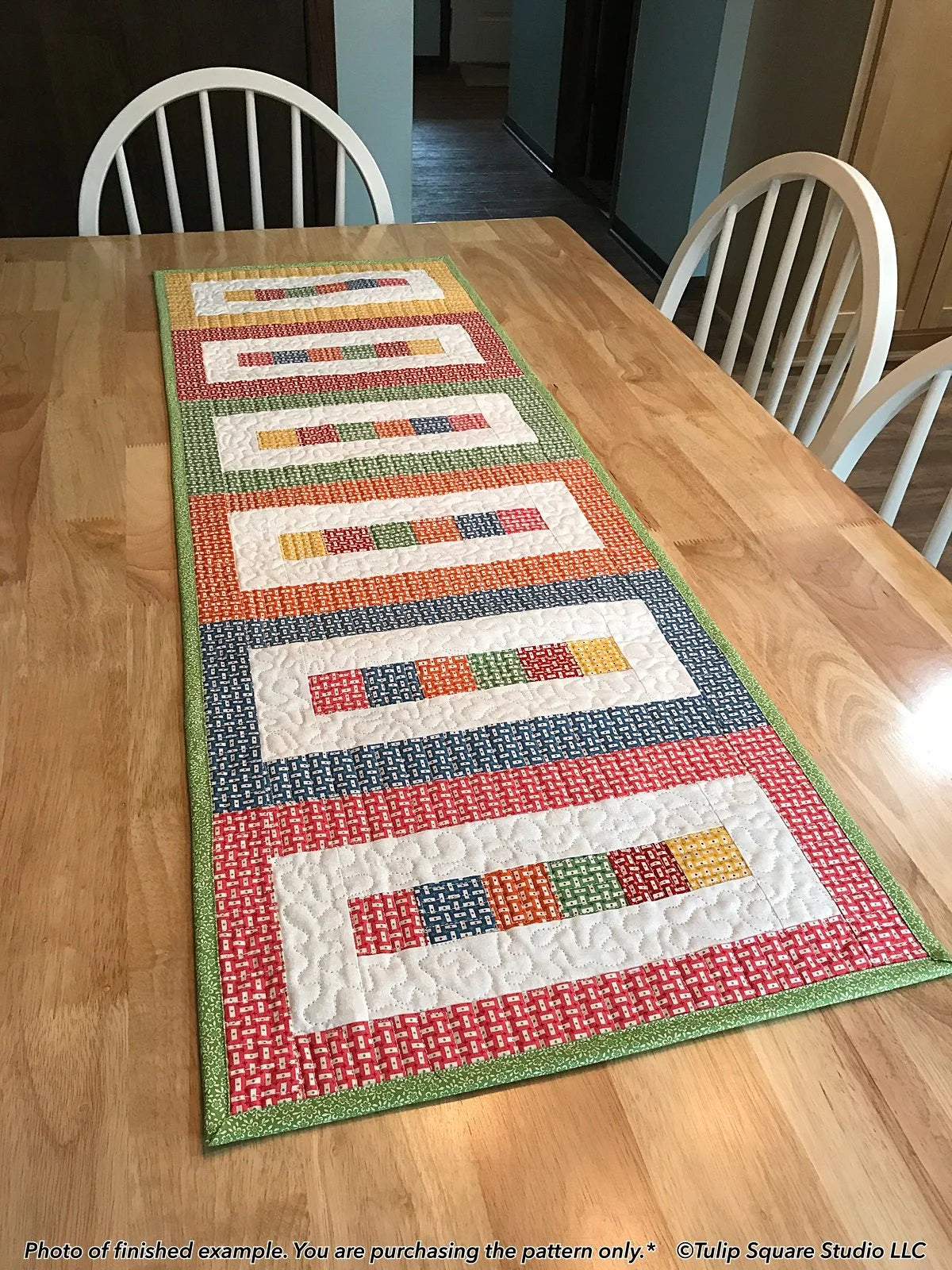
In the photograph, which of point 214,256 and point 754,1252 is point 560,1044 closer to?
point 754,1252

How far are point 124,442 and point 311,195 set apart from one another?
1.71 meters

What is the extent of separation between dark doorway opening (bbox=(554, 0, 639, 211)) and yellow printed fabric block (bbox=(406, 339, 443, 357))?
3003mm

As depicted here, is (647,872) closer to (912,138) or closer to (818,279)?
(818,279)

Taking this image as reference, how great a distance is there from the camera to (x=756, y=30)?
3082 millimetres

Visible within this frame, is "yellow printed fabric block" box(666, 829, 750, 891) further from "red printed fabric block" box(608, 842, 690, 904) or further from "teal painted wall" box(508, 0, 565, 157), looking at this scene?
"teal painted wall" box(508, 0, 565, 157)

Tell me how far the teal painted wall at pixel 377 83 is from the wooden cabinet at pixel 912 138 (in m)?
1.19

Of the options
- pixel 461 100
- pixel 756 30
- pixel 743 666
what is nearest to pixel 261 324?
pixel 743 666

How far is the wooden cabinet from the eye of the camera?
2.65 meters

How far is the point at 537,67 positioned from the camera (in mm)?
4738

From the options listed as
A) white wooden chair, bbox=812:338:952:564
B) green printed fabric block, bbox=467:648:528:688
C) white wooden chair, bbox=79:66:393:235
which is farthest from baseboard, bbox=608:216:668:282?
green printed fabric block, bbox=467:648:528:688

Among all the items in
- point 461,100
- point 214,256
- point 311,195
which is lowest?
point 461,100

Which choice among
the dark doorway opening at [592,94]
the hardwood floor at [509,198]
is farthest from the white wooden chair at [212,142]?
the dark doorway opening at [592,94]

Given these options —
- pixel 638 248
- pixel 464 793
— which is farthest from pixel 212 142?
pixel 638 248

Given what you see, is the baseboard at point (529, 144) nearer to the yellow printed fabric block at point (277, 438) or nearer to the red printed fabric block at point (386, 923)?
the yellow printed fabric block at point (277, 438)
